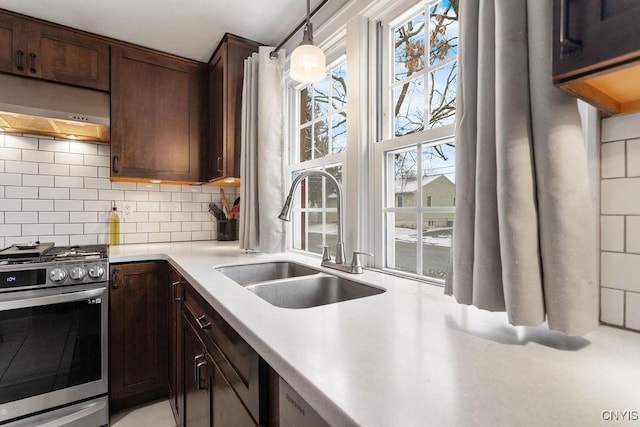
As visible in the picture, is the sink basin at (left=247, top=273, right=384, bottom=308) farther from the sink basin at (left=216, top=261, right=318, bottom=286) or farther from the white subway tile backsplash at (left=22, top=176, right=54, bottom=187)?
the white subway tile backsplash at (left=22, top=176, right=54, bottom=187)

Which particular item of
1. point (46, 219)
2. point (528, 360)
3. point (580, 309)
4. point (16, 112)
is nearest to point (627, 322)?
point (580, 309)

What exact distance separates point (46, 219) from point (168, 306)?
1.11 m

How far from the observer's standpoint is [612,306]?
71cm

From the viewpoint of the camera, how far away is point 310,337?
2.19 ft

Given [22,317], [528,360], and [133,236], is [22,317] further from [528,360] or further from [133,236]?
[528,360]

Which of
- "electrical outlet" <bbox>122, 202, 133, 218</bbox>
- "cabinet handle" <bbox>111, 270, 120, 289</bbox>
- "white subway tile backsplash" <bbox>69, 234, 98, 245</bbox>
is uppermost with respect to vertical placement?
"electrical outlet" <bbox>122, 202, 133, 218</bbox>

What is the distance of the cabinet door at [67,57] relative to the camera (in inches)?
73.1

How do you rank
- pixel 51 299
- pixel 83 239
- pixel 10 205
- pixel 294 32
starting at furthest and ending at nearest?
pixel 83 239
pixel 10 205
pixel 294 32
pixel 51 299

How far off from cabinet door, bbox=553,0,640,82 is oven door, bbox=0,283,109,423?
2083 millimetres

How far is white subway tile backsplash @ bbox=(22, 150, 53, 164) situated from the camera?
2062mm

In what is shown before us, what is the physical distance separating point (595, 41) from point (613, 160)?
0.39 metres

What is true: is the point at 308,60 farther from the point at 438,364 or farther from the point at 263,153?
the point at 438,364

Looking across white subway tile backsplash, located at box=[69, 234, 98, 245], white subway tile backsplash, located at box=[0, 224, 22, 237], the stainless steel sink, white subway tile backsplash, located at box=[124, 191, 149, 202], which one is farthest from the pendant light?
white subway tile backsplash, located at box=[0, 224, 22, 237]

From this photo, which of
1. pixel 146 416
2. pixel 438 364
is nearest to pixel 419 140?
pixel 438 364
